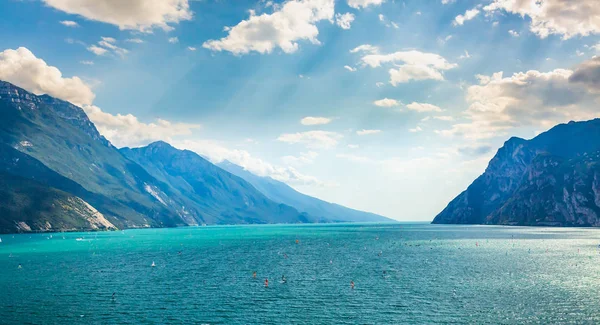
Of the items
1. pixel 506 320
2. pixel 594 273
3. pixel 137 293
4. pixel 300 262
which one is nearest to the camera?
pixel 506 320

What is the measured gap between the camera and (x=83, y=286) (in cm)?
10431

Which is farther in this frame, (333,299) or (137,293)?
(137,293)

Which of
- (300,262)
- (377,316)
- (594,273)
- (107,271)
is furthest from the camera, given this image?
(300,262)

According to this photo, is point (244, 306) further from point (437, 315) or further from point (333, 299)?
point (437, 315)

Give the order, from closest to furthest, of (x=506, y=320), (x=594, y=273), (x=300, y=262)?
(x=506, y=320), (x=594, y=273), (x=300, y=262)

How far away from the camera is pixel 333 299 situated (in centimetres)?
8850

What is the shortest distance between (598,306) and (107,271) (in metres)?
126

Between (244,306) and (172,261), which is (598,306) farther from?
(172,261)

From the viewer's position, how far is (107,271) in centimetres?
13188

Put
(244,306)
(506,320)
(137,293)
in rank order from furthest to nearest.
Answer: (137,293)
(244,306)
(506,320)

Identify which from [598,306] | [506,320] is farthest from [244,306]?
[598,306]

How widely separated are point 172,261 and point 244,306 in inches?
3476

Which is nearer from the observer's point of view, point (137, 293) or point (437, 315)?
point (437, 315)

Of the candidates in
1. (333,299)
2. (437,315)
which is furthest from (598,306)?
(333,299)
